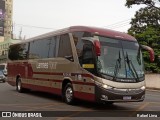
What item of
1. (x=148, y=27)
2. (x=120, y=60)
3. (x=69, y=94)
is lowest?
(x=69, y=94)

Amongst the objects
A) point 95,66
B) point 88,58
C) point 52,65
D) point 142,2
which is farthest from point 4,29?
point 95,66

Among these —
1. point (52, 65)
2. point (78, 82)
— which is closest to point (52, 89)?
point (52, 65)

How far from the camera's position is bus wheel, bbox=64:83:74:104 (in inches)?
651

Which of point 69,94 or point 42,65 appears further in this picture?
point 42,65

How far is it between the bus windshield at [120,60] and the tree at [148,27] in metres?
25.5

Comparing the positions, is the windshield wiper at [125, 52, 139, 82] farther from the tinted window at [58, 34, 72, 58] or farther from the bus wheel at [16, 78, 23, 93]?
the bus wheel at [16, 78, 23, 93]

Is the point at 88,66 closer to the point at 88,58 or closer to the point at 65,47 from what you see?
the point at 88,58

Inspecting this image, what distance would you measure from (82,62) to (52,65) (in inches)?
127

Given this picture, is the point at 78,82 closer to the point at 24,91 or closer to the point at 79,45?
the point at 79,45

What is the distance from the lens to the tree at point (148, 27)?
41362 mm

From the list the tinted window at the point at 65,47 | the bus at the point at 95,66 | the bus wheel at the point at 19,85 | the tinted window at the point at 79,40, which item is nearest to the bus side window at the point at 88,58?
the bus at the point at 95,66

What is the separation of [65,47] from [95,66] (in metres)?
2.85

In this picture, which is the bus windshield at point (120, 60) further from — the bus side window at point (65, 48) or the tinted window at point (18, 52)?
the tinted window at point (18, 52)

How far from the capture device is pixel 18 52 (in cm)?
2459
